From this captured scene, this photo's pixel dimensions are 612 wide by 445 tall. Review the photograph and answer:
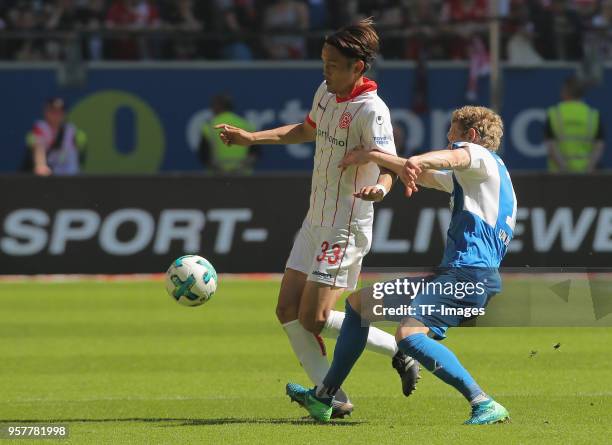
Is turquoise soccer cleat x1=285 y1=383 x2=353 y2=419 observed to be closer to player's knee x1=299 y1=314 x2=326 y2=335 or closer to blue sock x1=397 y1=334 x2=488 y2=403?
player's knee x1=299 y1=314 x2=326 y2=335

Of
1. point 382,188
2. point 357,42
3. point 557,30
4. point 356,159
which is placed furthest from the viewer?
point 557,30

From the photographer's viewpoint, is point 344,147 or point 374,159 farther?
point 344,147

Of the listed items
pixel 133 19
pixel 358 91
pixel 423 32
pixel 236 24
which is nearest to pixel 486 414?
pixel 358 91

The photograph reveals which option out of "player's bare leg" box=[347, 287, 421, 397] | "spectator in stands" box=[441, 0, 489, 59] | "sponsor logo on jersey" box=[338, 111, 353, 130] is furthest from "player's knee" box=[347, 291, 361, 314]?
"spectator in stands" box=[441, 0, 489, 59]

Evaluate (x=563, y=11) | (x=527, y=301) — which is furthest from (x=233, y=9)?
(x=527, y=301)

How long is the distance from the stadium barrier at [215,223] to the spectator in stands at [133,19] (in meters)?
5.08

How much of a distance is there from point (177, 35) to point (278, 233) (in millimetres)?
5539

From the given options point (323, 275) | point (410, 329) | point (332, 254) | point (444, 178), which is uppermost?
point (444, 178)

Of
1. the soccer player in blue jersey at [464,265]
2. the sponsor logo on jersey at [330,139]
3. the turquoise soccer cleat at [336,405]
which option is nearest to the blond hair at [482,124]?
the soccer player in blue jersey at [464,265]

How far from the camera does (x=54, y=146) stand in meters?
20.5

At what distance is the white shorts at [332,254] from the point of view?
812 centimetres

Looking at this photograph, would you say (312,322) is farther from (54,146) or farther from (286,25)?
(286,25)

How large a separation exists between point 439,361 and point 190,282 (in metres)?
1.90

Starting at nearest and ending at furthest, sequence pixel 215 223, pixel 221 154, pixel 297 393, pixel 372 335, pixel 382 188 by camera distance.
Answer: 1. pixel 382 188
2. pixel 297 393
3. pixel 372 335
4. pixel 215 223
5. pixel 221 154
